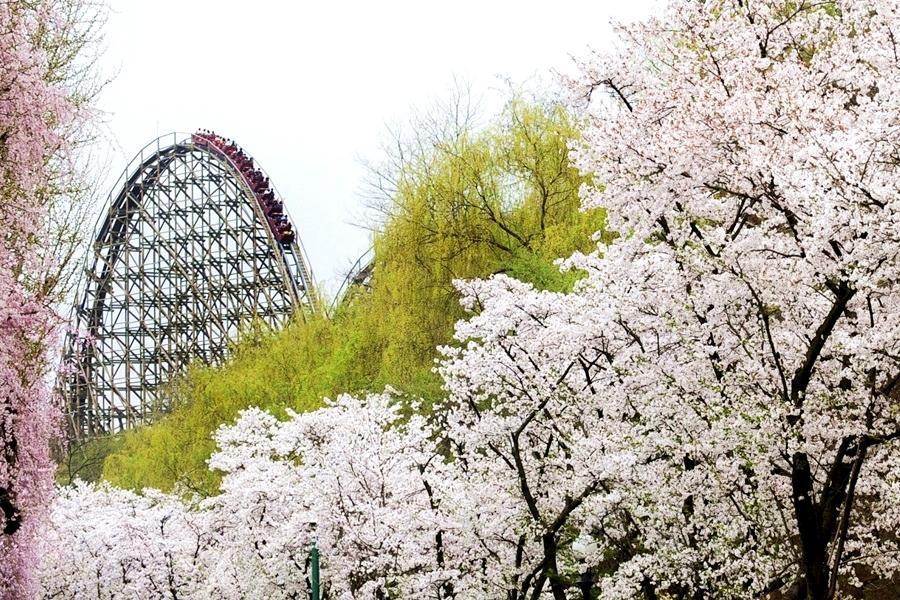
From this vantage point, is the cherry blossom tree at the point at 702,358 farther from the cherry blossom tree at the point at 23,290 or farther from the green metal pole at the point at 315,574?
the cherry blossom tree at the point at 23,290

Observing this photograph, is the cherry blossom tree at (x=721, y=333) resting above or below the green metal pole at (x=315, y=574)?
above

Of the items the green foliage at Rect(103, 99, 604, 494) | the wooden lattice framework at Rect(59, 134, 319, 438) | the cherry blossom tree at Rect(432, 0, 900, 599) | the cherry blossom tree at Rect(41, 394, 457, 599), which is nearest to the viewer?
the cherry blossom tree at Rect(432, 0, 900, 599)

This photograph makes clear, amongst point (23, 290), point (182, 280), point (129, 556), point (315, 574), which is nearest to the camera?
point (23, 290)

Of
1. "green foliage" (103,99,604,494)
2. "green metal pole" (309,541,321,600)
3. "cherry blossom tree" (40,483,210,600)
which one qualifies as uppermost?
"green foliage" (103,99,604,494)

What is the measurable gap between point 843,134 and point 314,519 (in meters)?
9.16

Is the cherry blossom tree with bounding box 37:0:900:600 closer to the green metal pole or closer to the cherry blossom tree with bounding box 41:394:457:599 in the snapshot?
the cherry blossom tree with bounding box 41:394:457:599

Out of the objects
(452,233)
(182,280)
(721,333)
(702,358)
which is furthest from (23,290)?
(182,280)

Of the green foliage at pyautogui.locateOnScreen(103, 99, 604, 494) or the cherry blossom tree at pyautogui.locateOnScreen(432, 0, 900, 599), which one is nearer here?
the cherry blossom tree at pyautogui.locateOnScreen(432, 0, 900, 599)

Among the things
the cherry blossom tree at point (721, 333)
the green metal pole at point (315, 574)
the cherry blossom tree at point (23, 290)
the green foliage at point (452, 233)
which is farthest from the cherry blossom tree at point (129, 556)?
the cherry blossom tree at point (23, 290)

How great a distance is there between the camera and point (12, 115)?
8.56 meters

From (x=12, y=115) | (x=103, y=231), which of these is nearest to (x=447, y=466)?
(x=12, y=115)

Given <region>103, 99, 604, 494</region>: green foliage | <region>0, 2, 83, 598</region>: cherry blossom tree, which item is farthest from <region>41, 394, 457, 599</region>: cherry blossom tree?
<region>103, 99, 604, 494</region>: green foliage

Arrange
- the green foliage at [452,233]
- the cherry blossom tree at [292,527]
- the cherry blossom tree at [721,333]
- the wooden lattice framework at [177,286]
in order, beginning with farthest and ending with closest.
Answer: the wooden lattice framework at [177,286] < the green foliage at [452,233] < the cherry blossom tree at [292,527] < the cherry blossom tree at [721,333]

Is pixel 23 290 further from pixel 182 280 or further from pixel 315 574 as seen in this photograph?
pixel 182 280
